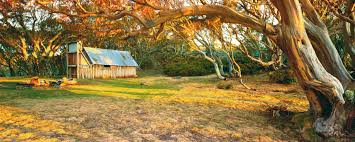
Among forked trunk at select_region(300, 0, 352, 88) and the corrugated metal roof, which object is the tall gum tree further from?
the corrugated metal roof

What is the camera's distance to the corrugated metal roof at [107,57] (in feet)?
106

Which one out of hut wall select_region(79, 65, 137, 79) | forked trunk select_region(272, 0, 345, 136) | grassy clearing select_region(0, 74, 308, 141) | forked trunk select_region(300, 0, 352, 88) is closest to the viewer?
forked trunk select_region(272, 0, 345, 136)

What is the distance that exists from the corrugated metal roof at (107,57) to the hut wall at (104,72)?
0.57 meters

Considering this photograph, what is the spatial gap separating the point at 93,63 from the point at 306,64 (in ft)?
91.2

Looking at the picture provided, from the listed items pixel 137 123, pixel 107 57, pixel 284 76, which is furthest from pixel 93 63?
pixel 137 123

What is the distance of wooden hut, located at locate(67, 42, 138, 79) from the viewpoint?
102 ft

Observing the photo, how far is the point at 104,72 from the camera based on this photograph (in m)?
33.1

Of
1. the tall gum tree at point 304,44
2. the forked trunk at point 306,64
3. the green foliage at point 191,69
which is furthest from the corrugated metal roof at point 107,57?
the forked trunk at point 306,64

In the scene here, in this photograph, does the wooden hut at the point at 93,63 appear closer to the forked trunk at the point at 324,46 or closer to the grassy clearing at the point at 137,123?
the grassy clearing at the point at 137,123

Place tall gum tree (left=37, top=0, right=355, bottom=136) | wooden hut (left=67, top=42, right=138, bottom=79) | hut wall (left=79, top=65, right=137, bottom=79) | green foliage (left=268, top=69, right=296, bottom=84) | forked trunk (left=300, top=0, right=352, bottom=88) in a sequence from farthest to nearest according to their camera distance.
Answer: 1. hut wall (left=79, top=65, right=137, bottom=79)
2. wooden hut (left=67, top=42, right=138, bottom=79)
3. green foliage (left=268, top=69, right=296, bottom=84)
4. forked trunk (left=300, top=0, right=352, bottom=88)
5. tall gum tree (left=37, top=0, right=355, bottom=136)

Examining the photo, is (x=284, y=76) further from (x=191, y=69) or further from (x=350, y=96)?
(x=191, y=69)

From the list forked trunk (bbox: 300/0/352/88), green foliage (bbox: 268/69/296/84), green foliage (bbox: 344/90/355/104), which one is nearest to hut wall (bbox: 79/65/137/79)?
green foliage (bbox: 268/69/296/84)

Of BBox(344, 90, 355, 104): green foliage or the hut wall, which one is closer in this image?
BBox(344, 90, 355, 104): green foliage

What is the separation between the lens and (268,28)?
657cm
